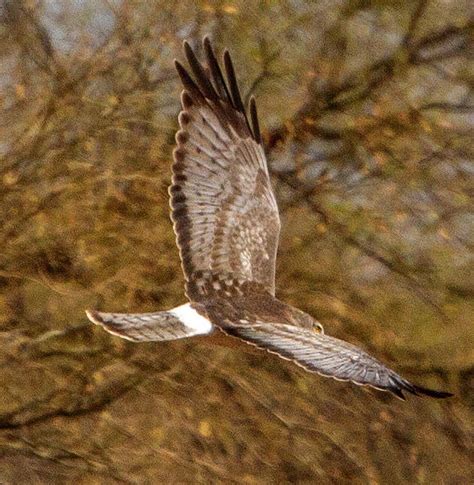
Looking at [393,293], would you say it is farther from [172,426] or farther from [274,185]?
[172,426]

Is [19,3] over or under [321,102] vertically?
over

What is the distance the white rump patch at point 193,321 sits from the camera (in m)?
6.02

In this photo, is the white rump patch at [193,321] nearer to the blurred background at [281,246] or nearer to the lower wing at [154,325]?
the lower wing at [154,325]

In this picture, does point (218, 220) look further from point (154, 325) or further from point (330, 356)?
point (330, 356)

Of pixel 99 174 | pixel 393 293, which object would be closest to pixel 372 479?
pixel 393 293

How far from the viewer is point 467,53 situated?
829cm

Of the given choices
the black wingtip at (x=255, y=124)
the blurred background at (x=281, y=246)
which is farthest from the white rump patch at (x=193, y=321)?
the blurred background at (x=281, y=246)

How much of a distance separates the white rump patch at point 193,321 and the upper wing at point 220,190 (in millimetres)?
119

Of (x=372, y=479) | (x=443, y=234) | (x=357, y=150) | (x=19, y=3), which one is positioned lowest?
(x=372, y=479)

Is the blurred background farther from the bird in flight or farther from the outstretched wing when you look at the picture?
the outstretched wing

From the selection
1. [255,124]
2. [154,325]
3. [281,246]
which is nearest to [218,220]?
[255,124]

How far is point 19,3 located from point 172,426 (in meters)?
2.51

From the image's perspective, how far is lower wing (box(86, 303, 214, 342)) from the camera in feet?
19.5

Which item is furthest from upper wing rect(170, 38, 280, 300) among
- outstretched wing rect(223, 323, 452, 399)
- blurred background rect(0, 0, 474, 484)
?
blurred background rect(0, 0, 474, 484)
